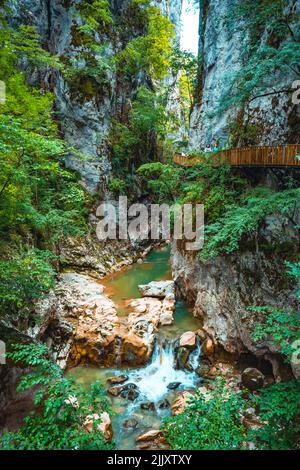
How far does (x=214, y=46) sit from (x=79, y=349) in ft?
66.1

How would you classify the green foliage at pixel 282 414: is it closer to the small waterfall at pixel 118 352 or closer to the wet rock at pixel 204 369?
the wet rock at pixel 204 369

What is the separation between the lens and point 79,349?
10539mm

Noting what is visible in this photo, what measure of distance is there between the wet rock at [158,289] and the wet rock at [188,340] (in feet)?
13.0

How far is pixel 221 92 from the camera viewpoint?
15.5 meters

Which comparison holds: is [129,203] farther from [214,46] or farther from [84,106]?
[214,46]

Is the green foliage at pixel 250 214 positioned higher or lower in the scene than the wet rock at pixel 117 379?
higher

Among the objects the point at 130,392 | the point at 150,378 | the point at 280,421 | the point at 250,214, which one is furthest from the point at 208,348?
the point at 280,421

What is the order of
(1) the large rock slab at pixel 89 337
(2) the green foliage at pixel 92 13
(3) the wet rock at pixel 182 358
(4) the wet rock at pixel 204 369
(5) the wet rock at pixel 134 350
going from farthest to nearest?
1. (2) the green foliage at pixel 92 13
2. (5) the wet rock at pixel 134 350
3. (3) the wet rock at pixel 182 358
4. (1) the large rock slab at pixel 89 337
5. (4) the wet rock at pixel 204 369

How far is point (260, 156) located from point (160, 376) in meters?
9.12

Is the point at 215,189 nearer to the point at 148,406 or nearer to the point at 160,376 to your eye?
the point at 160,376

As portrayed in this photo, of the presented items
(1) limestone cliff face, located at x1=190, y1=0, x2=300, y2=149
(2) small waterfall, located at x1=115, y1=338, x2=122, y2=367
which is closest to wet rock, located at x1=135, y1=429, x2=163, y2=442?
(2) small waterfall, located at x1=115, y1=338, x2=122, y2=367

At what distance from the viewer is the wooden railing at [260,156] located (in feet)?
27.7

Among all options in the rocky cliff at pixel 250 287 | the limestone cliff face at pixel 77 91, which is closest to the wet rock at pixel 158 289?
the rocky cliff at pixel 250 287

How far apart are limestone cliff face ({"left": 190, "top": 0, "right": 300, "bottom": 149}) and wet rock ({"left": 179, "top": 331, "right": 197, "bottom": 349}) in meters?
8.73
